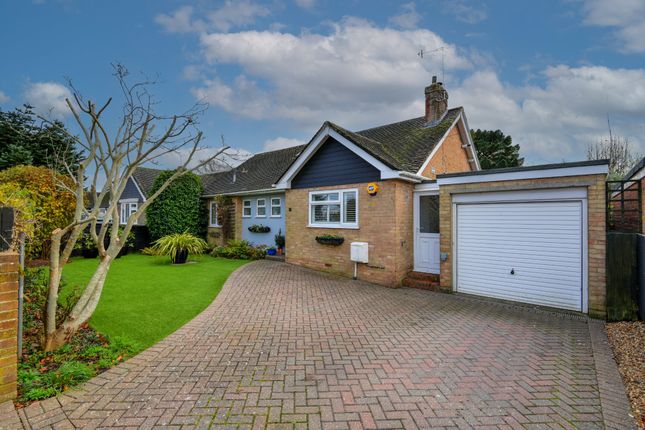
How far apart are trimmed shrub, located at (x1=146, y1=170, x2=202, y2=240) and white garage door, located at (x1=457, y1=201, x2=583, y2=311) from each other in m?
14.4

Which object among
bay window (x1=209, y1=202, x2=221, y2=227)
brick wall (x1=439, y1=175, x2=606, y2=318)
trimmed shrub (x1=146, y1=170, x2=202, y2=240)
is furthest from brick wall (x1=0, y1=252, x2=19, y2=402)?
bay window (x1=209, y1=202, x2=221, y2=227)

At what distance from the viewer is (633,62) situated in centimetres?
1134

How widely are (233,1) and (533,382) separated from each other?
11.1m

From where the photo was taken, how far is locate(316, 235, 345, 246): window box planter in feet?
34.1

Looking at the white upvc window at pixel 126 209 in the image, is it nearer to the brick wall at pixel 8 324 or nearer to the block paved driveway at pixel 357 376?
the block paved driveway at pixel 357 376

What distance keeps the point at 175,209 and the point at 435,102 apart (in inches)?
569

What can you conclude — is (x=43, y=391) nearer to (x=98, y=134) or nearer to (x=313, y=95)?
(x=98, y=134)

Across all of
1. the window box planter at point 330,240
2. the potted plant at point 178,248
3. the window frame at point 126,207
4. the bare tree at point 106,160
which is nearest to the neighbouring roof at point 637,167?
the window box planter at point 330,240

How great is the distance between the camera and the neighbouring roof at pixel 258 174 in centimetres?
1659

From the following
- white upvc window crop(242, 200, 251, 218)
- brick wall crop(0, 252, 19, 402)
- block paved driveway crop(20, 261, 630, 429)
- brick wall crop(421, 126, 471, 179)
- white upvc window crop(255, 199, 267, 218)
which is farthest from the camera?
white upvc window crop(242, 200, 251, 218)

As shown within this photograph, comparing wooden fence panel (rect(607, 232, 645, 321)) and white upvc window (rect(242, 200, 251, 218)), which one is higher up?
white upvc window (rect(242, 200, 251, 218))

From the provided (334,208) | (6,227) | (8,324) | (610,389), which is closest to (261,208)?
(334,208)

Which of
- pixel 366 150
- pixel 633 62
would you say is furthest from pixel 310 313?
pixel 633 62

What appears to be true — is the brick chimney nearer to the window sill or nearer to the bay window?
the window sill
